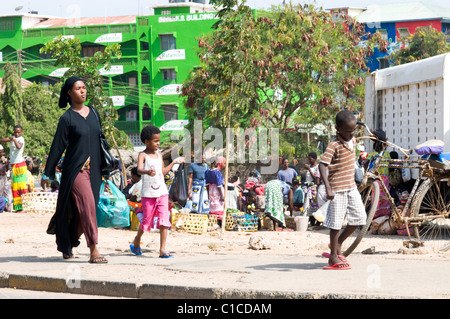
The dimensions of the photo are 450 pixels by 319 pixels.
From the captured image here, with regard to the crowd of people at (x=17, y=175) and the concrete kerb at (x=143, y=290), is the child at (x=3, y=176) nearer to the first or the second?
the crowd of people at (x=17, y=175)

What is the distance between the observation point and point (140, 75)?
199 feet

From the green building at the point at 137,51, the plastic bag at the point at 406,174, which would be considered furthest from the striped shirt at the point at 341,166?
the green building at the point at 137,51

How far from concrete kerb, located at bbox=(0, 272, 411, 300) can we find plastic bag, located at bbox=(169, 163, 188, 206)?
7851mm

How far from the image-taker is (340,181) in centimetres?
734

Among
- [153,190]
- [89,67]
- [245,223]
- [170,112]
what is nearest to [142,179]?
[153,190]

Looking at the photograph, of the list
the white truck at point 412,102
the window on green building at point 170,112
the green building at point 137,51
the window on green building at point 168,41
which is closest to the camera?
the white truck at point 412,102

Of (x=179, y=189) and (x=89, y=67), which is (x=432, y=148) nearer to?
(x=179, y=189)

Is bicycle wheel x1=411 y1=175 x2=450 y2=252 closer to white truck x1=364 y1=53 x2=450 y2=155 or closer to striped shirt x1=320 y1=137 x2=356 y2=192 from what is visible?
white truck x1=364 y1=53 x2=450 y2=155

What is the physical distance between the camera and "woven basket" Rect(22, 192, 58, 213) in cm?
1562

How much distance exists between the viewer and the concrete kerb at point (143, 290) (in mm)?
5816

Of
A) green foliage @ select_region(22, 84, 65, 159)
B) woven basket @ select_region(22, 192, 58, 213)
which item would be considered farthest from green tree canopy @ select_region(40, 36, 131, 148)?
green foliage @ select_region(22, 84, 65, 159)

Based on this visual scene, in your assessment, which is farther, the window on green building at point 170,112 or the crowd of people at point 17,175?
the window on green building at point 170,112

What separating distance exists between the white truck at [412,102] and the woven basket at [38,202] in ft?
22.4

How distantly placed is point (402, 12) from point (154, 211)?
2365 inches
